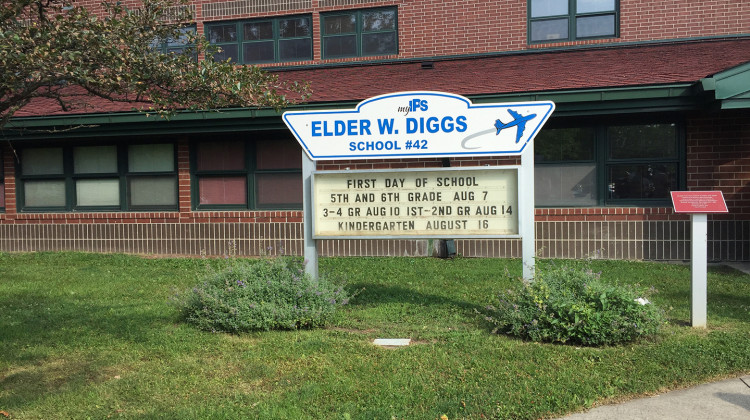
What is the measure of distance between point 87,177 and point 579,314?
430 inches

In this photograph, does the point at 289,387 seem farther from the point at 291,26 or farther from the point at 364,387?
the point at 291,26

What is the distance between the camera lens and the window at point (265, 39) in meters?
14.2

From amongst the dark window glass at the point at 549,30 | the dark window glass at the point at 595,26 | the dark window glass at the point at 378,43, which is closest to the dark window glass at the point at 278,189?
the dark window glass at the point at 378,43

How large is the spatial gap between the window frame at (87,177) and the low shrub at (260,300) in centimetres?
621

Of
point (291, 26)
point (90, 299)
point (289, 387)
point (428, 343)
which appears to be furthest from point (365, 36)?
point (289, 387)

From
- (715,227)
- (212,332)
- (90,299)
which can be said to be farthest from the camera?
(715,227)

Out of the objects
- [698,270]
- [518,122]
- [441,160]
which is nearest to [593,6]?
[441,160]

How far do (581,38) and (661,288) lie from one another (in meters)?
5.99

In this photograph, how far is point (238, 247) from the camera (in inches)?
504

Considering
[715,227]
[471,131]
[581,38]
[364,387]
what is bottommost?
[364,387]

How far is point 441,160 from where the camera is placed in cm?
1188

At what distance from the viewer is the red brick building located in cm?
1104

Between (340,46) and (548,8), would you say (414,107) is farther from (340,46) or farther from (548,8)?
(340,46)

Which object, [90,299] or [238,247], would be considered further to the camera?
[238,247]
